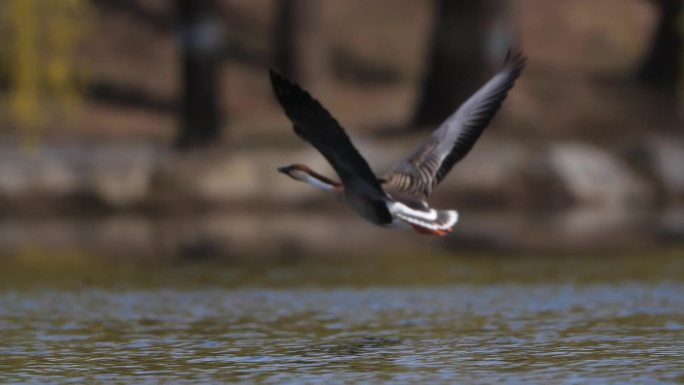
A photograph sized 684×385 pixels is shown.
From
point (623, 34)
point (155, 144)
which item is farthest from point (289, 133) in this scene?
point (623, 34)

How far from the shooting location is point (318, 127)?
327 inches

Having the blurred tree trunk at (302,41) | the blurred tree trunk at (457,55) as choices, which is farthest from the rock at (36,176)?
the blurred tree trunk at (302,41)

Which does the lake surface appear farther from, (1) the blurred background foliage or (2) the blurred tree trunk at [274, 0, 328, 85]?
(2) the blurred tree trunk at [274, 0, 328, 85]

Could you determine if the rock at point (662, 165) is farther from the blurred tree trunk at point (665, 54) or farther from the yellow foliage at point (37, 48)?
the yellow foliage at point (37, 48)

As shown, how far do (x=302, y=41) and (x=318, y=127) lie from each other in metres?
19.1

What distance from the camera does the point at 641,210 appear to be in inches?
792

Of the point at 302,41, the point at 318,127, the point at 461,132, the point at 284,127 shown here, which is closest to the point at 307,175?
the point at 318,127

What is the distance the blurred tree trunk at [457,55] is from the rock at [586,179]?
189 centimetres

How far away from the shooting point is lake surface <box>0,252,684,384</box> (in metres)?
7.63

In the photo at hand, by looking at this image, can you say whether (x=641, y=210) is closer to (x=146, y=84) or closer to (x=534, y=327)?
(x=534, y=327)

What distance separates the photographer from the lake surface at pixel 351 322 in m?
7.63

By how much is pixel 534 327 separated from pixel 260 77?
22645 mm

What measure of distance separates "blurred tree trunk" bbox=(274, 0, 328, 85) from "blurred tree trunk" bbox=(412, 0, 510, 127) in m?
4.18

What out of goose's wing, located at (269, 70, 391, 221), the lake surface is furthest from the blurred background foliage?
goose's wing, located at (269, 70, 391, 221)
